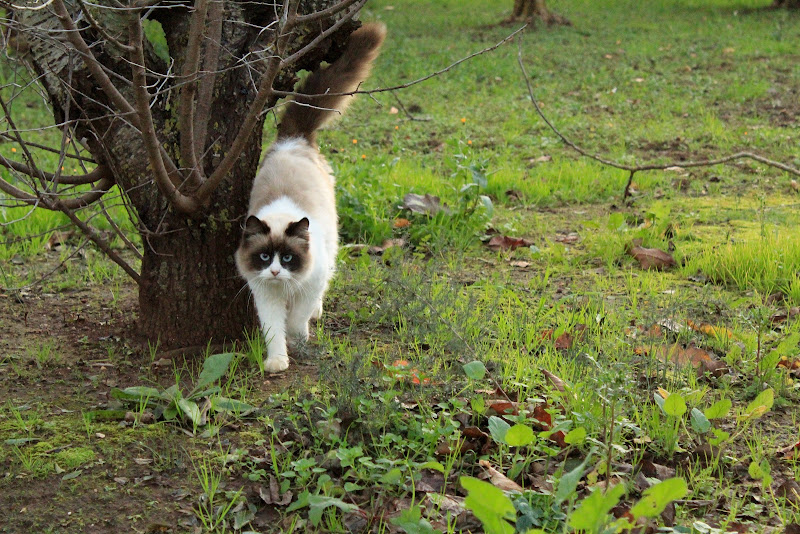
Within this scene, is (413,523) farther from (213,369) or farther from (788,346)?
(788,346)

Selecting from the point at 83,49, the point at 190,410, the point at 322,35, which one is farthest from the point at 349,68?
the point at 190,410

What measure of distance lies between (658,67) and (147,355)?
9712 millimetres

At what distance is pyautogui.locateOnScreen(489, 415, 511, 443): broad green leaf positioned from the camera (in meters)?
2.83

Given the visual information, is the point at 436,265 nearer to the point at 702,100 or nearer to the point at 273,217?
the point at 273,217

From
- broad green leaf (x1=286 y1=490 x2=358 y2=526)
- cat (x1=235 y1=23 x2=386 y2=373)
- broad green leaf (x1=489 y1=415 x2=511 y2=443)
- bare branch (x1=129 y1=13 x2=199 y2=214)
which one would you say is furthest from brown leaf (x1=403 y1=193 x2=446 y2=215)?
broad green leaf (x1=286 y1=490 x2=358 y2=526)

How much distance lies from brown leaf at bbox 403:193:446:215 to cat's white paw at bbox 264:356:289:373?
2.11m

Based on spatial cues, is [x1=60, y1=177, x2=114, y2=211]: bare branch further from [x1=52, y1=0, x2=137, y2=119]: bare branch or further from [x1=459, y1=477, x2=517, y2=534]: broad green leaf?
[x1=459, y1=477, x2=517, y2=534]: broad green leaf

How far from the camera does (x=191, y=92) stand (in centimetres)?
330

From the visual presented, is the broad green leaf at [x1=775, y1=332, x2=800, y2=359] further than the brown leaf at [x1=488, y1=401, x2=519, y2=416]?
Yes

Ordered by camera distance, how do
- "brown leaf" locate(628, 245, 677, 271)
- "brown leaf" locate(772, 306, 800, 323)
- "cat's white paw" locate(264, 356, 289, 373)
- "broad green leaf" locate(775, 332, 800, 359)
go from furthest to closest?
"brown leaf" locate(628, 245, 677, 271) → "brown leaf" locate(772, 306, 800, 323) → "cat's white paw" locate(264, 356, 289, 373) → "broad green leaf" locate(775, 332, 800, 359)

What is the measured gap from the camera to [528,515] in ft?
8.27

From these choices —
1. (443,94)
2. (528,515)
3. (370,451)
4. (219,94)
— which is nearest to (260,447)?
(370,451)

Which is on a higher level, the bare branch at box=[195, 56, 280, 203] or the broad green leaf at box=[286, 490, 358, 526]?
the bare branch at box=[195, 56, 280, 203]

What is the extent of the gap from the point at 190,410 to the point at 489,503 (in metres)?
1.47
